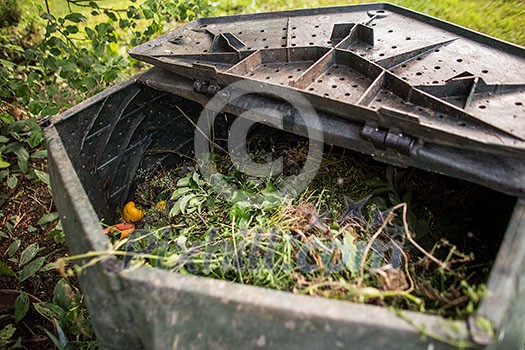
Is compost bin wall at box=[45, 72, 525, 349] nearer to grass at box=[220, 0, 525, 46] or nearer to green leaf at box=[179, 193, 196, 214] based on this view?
green leaf at box=[179, 193, 196, 214]

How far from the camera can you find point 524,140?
132 cm

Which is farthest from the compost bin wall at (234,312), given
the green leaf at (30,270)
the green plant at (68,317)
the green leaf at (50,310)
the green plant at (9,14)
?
the green plant at (9,14)

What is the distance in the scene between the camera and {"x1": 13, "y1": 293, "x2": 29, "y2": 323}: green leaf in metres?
2.11

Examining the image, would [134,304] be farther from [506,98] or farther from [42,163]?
[42,163]

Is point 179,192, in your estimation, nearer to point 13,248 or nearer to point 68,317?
point 68,317

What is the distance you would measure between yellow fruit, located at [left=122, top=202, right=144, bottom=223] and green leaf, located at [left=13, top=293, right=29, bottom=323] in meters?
0.61

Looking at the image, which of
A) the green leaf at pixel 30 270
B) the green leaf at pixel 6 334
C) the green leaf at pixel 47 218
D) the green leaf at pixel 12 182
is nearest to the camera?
the green leaf at pixel 6 334

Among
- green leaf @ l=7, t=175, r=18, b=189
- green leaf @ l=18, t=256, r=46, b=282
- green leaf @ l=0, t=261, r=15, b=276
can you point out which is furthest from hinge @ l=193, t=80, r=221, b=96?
green leaf @ l=7, t=175, r=18, b=189

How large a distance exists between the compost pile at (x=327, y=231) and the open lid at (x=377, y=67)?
0.36 meters

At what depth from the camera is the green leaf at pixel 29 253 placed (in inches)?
93.0

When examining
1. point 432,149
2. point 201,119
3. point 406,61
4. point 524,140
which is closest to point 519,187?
point 524,140

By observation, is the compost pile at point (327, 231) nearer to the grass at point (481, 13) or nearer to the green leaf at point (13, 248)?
the green leaf at point (13, 248)

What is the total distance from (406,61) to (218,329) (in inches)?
51.4

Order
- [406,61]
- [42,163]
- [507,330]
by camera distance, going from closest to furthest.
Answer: [507,330], [406,61], [42,163]
